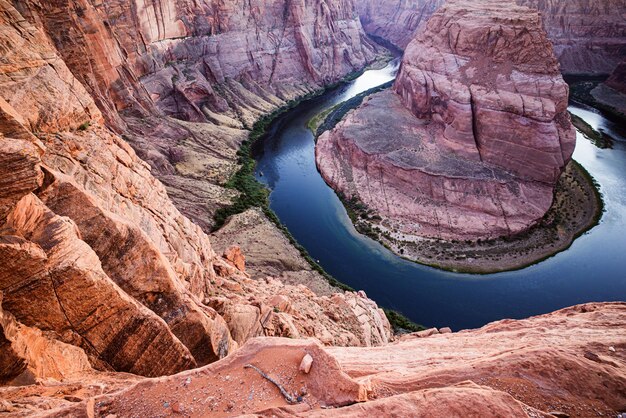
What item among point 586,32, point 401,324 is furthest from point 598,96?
point 401,324

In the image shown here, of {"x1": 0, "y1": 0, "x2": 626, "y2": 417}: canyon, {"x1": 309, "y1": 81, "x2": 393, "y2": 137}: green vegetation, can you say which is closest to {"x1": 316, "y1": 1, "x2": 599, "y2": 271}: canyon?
{"x1": 309, "y1": 81, "x2": 393, "y2": 137}: green vegetation

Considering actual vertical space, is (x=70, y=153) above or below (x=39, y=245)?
above

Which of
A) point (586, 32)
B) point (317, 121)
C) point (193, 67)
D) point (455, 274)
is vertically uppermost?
point (193, 67)

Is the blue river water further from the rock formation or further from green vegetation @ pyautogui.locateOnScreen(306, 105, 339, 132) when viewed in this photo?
green vegetation @ pyautogui.locateOnScreen(306, 105, 339, 132)

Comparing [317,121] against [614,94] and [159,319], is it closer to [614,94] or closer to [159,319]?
[159,319]

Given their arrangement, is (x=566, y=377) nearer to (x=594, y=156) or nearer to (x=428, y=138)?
(x=428, y=138)

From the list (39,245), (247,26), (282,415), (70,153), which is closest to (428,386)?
(282,415)
